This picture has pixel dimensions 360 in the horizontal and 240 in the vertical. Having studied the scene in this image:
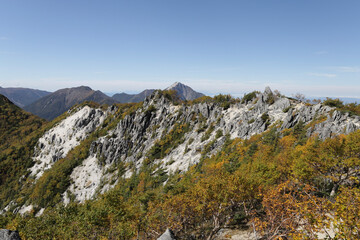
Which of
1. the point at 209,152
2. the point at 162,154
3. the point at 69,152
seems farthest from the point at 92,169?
the point at 209,152

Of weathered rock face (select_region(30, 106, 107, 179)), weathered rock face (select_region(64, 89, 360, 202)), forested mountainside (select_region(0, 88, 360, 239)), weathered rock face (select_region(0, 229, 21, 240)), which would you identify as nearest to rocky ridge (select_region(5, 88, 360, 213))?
weathered rock face (select_region(64, 89, 360, 202))

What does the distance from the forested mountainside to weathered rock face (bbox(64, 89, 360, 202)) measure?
23.3 inches

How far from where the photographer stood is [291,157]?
39656mm

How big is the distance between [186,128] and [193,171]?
133ft

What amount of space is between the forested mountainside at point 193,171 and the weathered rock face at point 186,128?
0.59m

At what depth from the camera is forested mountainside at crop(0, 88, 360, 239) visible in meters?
24.7

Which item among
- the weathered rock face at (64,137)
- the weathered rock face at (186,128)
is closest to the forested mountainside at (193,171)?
the weathered rock face at (186,128)

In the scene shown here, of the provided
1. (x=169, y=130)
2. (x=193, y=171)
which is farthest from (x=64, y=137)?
(x=193, y=171)

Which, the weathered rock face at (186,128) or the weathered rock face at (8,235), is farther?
the weathered rock face at (186,128)

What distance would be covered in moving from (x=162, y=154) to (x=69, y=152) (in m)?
97.1

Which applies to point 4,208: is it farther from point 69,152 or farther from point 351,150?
point 351,150

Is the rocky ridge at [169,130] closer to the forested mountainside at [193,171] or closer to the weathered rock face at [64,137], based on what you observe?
the forested mountainside at [193,171]

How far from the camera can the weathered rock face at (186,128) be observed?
2667 inches

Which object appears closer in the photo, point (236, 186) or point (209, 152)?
point (236, 186)
